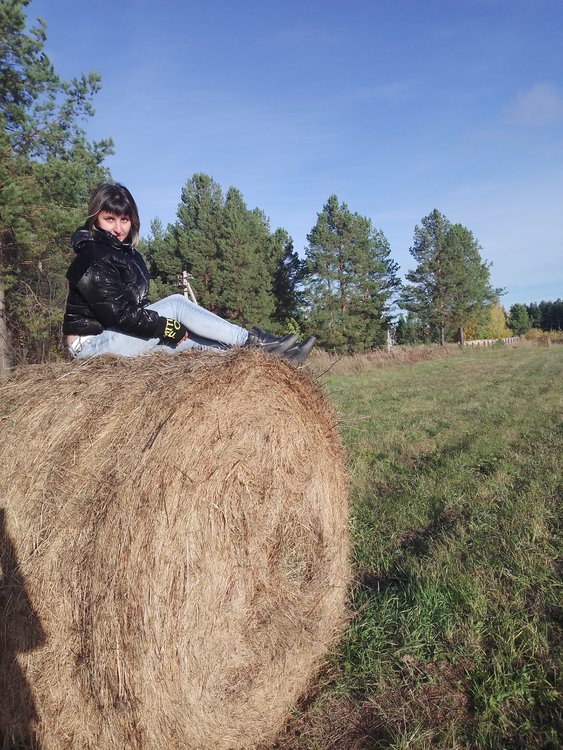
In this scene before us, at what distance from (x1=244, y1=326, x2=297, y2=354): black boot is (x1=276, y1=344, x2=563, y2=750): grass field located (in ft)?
1.29

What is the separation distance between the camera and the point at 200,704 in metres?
2.34

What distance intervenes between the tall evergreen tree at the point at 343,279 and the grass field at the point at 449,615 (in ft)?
115

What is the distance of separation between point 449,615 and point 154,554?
2.00 meters

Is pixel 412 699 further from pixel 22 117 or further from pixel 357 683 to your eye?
pixel 22 117

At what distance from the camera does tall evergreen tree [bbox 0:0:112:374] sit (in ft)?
37.3

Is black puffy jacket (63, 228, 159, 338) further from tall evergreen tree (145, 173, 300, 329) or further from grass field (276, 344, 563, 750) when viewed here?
A: tall evergreen tree (145, 173, 300, 329)

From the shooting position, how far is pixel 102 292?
130 inches

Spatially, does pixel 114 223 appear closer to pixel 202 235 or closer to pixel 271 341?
pixel 271 341

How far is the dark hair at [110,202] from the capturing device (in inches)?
142

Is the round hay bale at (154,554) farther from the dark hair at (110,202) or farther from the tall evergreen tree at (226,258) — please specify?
the tall evergreen tree at (226,258)

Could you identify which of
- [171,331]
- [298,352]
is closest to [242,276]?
[171,331]

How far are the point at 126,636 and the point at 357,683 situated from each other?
4.71 ft

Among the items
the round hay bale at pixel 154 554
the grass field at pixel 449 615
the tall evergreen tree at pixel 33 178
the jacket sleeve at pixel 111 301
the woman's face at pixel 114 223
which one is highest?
the tall evergreen tree at pixel 33 178

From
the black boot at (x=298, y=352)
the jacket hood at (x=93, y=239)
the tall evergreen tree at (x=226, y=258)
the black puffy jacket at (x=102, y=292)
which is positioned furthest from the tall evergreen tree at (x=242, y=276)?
the black boot at (x=298, y=352)
